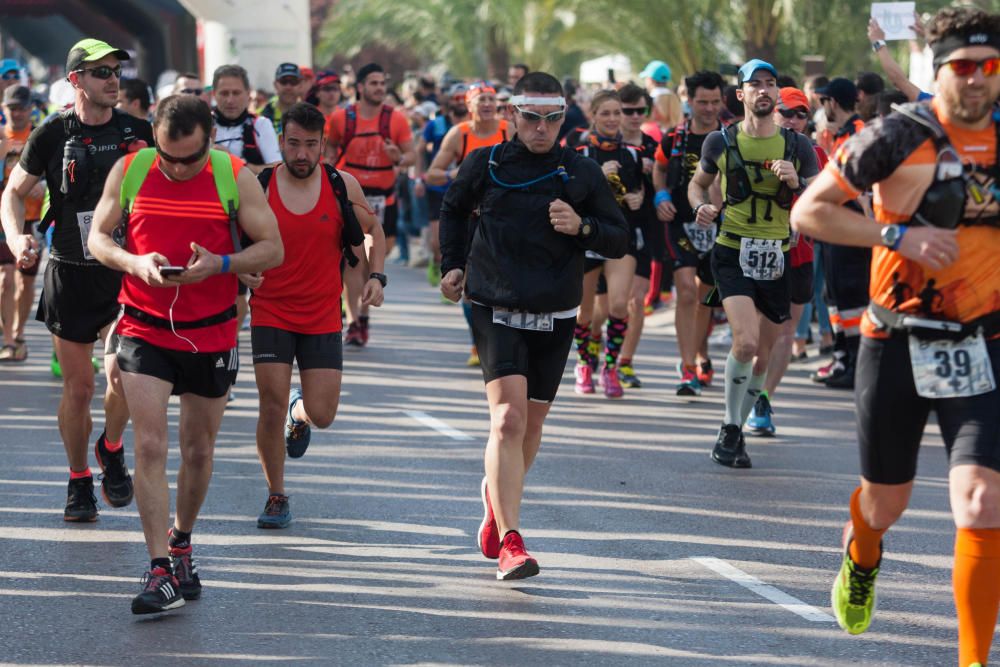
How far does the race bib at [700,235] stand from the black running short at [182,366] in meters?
6.08

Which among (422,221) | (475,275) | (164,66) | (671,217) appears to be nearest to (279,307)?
(475,275)

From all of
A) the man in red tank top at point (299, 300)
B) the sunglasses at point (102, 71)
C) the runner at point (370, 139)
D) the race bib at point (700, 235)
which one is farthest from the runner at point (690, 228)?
the sunglasses at point (102, 71)

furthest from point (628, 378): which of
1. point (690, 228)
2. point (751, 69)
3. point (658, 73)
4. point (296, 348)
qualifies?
point (296, 348)

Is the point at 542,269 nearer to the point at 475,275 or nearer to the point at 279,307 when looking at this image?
the point at 475,275

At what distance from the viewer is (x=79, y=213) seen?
787 cm

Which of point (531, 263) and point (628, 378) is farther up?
point (531, 263)

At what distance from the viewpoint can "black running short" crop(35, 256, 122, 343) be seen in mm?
7871

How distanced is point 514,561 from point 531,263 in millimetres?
1192

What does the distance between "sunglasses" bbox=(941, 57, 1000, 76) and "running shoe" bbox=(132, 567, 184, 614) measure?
3.26 m

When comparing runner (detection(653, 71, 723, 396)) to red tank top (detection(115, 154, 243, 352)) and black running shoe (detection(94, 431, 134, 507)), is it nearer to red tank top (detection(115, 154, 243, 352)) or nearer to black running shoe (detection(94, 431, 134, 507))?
black running shoe (detection(94, 431, 134, 507))

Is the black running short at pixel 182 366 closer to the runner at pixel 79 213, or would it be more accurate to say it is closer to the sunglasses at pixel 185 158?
the sunglasses at pixel 185 158

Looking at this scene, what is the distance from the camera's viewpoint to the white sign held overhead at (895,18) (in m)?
11.1

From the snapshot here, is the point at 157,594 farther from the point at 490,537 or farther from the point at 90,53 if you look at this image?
the point at 90,53

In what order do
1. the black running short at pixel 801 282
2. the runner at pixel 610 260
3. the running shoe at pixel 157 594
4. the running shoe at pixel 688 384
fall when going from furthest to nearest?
the running shoe at pixel 688 384, the runner at pixel 610 260, the black running short at pixel 801 282, the running shoe at pixel 157 594
